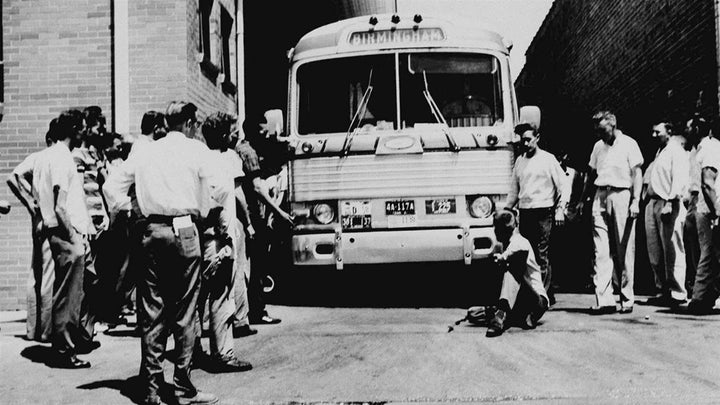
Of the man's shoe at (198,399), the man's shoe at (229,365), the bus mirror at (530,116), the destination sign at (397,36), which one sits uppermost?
the destination sign at (397,36)

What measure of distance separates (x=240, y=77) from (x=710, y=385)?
10992mm

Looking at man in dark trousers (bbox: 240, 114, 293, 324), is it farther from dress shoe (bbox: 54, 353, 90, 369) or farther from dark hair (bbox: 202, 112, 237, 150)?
dress shoe (bbox: 54, 353, 90, 369)

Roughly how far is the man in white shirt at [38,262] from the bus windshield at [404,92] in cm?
360

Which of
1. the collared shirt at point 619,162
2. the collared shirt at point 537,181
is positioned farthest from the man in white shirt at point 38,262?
the collared shirt at point 619,162

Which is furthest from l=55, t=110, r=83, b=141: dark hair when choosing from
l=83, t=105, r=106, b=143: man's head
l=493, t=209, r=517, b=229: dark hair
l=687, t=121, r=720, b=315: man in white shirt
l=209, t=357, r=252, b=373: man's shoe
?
l=687, t=121, r=720, b=315: man in white shirt

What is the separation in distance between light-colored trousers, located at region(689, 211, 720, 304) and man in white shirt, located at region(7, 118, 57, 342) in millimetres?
6331

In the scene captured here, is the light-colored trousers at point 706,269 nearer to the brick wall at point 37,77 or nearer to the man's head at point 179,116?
the man's head at point 179,116

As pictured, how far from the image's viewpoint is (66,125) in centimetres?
714

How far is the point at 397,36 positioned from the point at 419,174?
5.61ft

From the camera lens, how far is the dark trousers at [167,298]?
5504 mm

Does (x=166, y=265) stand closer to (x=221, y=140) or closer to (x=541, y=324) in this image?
(x=221, y=140)

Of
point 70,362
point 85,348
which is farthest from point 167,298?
point 85,348

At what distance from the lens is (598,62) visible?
2127 centimetres

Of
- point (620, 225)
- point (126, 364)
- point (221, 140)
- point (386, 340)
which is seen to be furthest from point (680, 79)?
point (126, 364)
